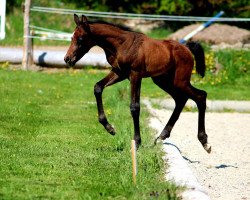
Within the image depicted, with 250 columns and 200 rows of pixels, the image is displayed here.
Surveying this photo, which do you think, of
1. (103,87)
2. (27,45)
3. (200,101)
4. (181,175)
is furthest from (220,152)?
(27,45)

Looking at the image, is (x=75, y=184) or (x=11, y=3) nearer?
(x=75, y=184)

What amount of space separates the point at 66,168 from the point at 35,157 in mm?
733

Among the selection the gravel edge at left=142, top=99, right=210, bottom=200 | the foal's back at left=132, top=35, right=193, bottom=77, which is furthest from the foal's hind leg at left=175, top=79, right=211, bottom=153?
the gravel edge at left=142, top=99, right=210, bottom=200

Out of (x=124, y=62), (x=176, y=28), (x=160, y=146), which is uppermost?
(x=124, y=62)

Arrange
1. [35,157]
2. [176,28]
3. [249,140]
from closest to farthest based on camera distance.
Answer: [35,157]
[249,140]
[176,28]

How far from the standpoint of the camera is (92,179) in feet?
28.0

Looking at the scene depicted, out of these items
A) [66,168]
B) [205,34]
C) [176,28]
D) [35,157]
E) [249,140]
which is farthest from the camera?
[176,28]

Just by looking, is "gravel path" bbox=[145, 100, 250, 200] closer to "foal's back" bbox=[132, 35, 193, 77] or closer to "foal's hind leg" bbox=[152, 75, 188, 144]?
"foal's hind leg" bbox=[152, 75, 188, 144]

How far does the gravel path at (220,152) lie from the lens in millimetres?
9281

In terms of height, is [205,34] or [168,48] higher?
[168,48]

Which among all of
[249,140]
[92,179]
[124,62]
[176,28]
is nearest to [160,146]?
[124,62]

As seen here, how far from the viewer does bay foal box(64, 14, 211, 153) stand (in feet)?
34.9

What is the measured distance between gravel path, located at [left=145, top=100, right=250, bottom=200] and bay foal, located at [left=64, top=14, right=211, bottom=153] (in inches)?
18.5

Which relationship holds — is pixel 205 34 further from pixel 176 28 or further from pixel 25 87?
pixel 25 87
